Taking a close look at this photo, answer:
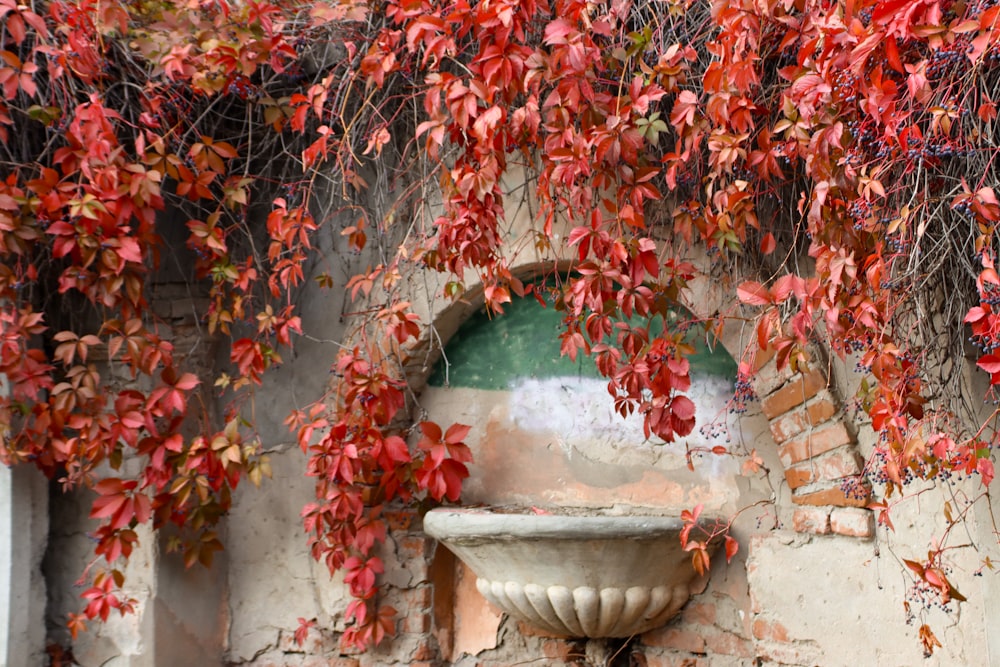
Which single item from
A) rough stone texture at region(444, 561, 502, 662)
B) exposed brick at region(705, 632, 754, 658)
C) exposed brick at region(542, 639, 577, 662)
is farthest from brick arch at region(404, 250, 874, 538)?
rough stone texture at region(444, 561, 502, 662)

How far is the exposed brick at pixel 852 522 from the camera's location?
2377mm

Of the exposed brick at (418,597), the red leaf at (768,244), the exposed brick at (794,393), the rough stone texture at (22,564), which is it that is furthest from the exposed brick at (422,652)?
the red leaf at (768,244)

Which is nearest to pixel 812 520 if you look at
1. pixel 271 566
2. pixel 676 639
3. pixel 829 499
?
pixel 829 499

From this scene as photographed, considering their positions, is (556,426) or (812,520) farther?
(556,426)

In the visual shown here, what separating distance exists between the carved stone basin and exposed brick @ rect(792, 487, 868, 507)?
12.6 inches

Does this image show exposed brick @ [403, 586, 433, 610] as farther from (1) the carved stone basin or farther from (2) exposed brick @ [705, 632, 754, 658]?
(2) exposed brick @ [705, 632, 754, 658]

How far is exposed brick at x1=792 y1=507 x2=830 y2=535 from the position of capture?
2479 millimetres

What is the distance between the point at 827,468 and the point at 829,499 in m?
0.08

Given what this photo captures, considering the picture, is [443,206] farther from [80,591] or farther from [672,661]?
[80,591]

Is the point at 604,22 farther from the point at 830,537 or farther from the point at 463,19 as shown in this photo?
the point at 830,537

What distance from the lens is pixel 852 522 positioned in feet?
7.91

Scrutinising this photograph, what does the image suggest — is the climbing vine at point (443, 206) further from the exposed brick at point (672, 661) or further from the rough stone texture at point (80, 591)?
the exposed brick at point (672, 661)

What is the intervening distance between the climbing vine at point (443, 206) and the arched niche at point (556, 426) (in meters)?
0.17

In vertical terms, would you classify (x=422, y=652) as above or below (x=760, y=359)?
below
